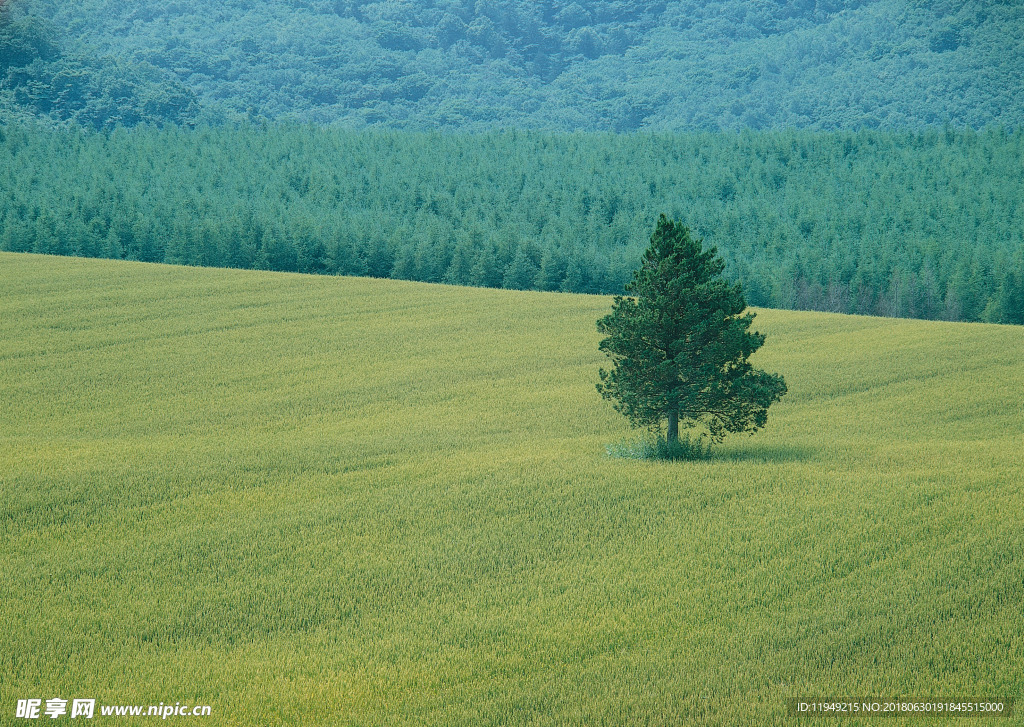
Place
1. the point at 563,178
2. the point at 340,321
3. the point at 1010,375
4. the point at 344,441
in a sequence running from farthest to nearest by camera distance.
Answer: the point at 563,178, the point at 340,321, the point at 1010,375, the point at 344,441

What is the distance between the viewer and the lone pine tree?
77.8 ft

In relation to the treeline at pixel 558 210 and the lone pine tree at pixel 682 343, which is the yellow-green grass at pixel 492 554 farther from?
the treeline at pixel 558 210

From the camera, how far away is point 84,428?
3092cm

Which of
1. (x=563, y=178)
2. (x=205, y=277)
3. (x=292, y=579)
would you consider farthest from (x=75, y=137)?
(x=292, y=579)

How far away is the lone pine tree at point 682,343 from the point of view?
77.8 feet

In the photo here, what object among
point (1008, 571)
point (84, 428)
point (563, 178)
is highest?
point (563, 178)

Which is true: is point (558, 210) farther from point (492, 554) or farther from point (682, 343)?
point (492, 554)

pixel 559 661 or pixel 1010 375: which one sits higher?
pixel 1010 375

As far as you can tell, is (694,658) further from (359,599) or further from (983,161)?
(983,161)

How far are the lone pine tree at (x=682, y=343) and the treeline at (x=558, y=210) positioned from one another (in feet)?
133

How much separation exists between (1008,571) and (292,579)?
36.9 feet

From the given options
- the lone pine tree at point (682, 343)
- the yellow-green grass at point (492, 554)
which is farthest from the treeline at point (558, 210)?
the lone pine tree at point (682, 343)

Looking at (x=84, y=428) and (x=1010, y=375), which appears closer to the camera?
(x=84, y=428)

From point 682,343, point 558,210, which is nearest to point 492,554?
point 682,343
